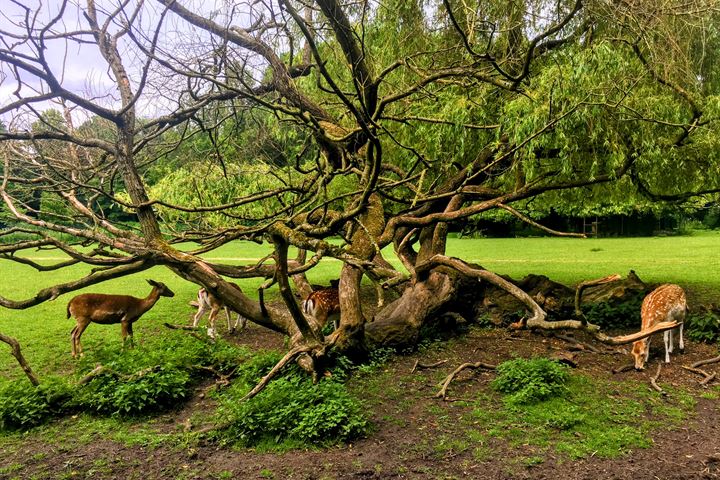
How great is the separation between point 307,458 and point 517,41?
18.8 ft

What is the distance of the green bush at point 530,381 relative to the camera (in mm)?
5395

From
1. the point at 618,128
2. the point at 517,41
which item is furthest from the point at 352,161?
the point at 618,128

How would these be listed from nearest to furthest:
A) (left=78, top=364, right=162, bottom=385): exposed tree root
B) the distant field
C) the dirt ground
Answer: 1. the dirt ground
2. (left=78, top=364, right=162, bottom=385): exposed tree root
3. the distant field

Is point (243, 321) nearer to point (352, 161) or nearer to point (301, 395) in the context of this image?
point (352, 161)

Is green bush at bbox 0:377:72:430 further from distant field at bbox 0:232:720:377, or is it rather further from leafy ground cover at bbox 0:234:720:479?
distant field at bbox 0:232:720:377

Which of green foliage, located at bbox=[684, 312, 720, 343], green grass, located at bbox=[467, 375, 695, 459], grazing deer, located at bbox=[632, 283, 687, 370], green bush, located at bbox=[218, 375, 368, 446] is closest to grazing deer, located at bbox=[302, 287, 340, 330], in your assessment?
green bush, located at bbox=[218, 375, 368, 446]

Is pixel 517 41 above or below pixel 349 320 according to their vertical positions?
above

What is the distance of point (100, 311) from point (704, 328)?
26.4ft

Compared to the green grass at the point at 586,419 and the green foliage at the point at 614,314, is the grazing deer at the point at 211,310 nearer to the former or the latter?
the green grass at the point at 586,419

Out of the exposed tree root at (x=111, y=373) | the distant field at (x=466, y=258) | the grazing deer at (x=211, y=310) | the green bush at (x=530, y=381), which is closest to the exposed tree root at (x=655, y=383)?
the green bush at (x=530, y=381)

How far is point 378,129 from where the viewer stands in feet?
24.5

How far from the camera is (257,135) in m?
7.14

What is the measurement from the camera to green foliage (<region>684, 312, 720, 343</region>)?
24.3ft

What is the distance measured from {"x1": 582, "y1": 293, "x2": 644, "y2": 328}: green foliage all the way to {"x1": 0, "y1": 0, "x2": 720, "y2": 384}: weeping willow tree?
182 cm
